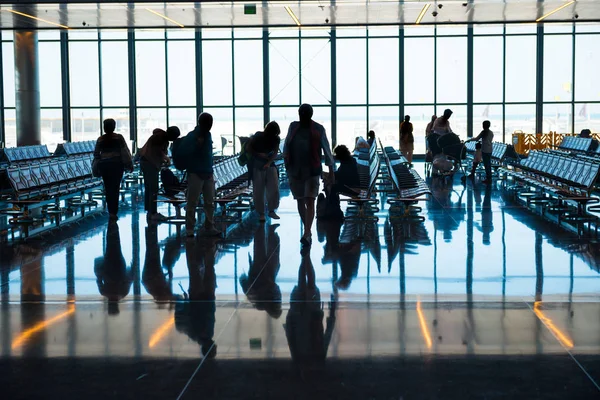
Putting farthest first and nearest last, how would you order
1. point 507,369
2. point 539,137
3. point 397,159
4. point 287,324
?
point 539,137
point 397,159
point 287,324
point 507,369

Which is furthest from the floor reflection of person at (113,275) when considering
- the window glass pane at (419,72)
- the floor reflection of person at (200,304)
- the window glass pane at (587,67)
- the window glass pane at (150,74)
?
the window glass pane at (587,67)

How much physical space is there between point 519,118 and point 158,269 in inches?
1018

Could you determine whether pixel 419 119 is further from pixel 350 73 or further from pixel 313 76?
pixel 313 76

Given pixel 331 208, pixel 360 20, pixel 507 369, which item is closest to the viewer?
pixel 507 369

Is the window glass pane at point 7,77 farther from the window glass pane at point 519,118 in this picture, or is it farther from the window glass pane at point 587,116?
the window glass pane at point 587,116

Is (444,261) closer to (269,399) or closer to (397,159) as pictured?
(269,399)

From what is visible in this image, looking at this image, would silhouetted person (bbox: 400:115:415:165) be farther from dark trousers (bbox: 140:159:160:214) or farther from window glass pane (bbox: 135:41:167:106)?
window glass pane (bbox: 135:41:167:106)

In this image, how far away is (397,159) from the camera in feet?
58.4

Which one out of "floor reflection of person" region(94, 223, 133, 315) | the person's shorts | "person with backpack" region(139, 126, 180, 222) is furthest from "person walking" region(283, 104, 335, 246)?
"person with backpack" region(139, 126, 180, 222)

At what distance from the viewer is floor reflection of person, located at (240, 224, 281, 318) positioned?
6.82 metres

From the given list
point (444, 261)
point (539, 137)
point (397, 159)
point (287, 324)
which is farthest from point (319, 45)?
point (287, 324)

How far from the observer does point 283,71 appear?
1209 inches

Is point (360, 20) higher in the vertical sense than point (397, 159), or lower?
higher

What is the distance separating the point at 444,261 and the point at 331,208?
3.94m
